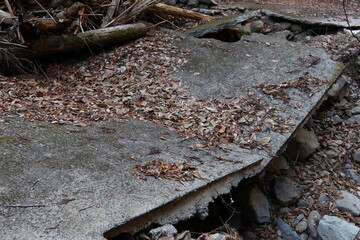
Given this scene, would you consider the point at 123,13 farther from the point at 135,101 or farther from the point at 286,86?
the point at 286,86

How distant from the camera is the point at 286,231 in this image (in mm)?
4059

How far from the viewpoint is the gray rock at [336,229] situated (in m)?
3.75

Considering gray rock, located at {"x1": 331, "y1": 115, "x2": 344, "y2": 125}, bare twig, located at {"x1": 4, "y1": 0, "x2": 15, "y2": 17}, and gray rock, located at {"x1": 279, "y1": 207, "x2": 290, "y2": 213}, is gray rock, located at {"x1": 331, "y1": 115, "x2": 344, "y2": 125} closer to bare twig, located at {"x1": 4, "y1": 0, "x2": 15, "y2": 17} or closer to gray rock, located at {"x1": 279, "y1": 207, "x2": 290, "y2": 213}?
gray rock, located at {"x1": 279, "y1": 207, "x2": 290, "y2": 213}

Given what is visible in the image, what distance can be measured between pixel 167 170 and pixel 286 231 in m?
1.83

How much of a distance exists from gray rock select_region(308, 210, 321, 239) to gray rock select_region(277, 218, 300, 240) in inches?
6.6

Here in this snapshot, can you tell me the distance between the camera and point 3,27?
516 centimetres

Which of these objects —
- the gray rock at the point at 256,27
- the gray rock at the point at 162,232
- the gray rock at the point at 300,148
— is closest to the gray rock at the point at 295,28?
the gray rock at the point at 256,27

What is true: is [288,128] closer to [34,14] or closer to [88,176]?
[88,176]

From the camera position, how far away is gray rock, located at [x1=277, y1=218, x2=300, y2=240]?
13.1ft

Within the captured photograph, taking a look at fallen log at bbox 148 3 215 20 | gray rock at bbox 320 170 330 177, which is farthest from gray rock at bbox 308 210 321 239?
fallen log at bbox 148 3 215 20

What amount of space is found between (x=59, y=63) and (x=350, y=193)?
15.3ft

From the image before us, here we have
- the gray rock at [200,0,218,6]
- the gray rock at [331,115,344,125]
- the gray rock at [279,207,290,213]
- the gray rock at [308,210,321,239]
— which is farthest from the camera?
the gray rock at [200,0,218,6]

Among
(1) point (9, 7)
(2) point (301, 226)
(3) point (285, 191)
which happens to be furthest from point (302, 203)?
(1) point (9, 7)

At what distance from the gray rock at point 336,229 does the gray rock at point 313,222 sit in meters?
0.09
